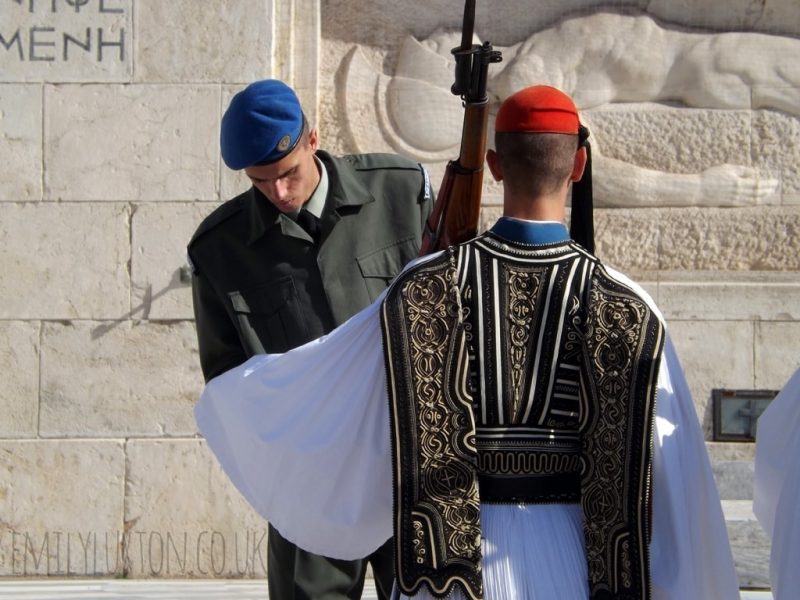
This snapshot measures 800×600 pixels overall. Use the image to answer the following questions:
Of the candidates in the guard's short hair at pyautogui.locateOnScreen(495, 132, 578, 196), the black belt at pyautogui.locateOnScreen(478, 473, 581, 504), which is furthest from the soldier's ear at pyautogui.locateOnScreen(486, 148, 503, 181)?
the black belt at pyautogui.locateOnScreen(478, 473, 581, 504)

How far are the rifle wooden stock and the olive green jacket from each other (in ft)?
1.84

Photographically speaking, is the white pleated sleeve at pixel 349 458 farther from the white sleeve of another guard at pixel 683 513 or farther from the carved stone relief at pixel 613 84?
the carved stone relief at pixel 613 84

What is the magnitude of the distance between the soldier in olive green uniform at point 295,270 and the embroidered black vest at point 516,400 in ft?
3.06

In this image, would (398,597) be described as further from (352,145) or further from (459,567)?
(352,145)

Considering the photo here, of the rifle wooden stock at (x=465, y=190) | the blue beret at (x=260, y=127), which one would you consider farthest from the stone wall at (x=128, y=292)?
the rifle wooden stock at (x=465, y=190)

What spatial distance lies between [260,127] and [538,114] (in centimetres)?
94

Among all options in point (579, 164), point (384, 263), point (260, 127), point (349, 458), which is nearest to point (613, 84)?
point (384, 263)

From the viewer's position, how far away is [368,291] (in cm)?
356

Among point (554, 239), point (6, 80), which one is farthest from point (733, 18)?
point (554, 239)

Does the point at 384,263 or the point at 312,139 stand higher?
the point at 312,139

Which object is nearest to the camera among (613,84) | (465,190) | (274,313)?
(465,190)

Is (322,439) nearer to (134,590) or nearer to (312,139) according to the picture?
(312,139)

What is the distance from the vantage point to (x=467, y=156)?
3000 mm

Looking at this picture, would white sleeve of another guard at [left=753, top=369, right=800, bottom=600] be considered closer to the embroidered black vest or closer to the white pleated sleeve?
the white pleated sleeve
